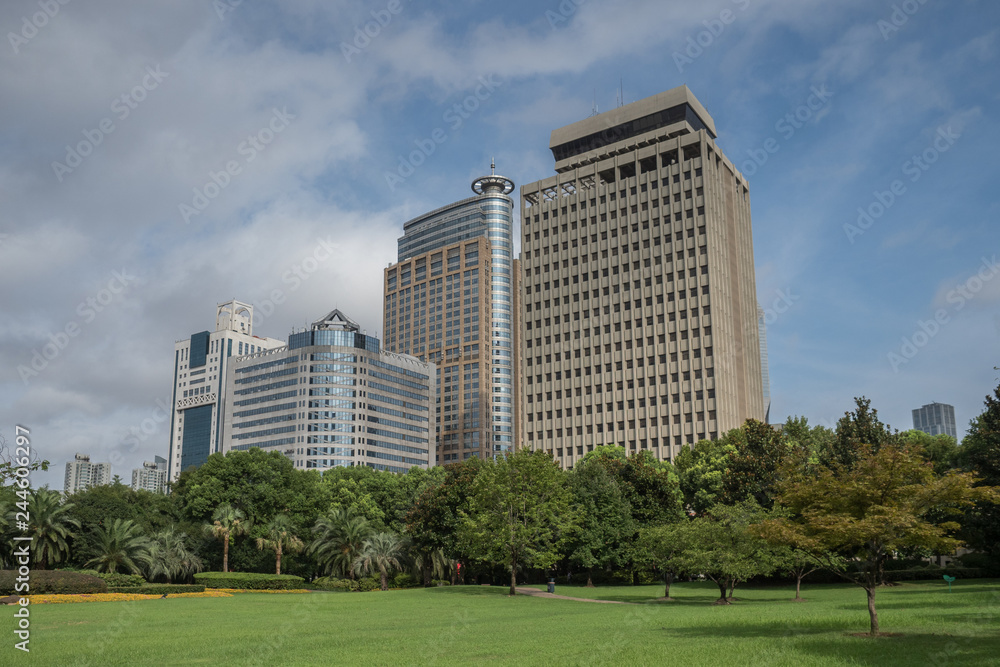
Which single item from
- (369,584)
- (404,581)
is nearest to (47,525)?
(369,584)

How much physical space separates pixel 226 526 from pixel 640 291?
268 ft

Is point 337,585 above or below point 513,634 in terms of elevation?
below

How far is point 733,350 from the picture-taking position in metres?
127

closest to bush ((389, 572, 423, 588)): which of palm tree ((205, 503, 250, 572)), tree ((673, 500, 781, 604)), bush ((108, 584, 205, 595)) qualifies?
palm tree ((205, 503, 250, 572))

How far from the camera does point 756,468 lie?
2466 inches

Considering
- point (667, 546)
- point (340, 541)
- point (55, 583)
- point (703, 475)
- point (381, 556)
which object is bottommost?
point (381, 556)

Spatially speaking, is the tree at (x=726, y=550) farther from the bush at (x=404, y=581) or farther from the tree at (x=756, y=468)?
the bush at (x=404, y=581)

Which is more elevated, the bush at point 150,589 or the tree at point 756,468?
the tree at point 756,468

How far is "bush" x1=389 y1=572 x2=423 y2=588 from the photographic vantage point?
67.4m

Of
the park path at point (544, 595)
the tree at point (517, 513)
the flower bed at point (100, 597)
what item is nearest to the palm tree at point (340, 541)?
the tree at point (517, 513)

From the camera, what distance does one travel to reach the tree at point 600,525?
5906 cm

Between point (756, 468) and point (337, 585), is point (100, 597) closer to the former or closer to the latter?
point (337, 585)

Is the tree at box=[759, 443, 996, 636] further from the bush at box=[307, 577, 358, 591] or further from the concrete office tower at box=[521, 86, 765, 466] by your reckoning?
the concrete office tower at box=[521, 86, 765, 466]

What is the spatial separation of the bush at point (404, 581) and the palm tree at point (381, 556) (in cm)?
78
